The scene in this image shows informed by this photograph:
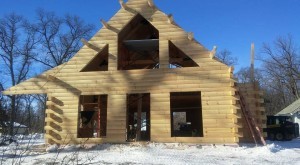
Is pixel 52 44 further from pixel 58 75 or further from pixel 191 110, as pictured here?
pixel 58 75

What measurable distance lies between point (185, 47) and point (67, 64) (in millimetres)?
5878

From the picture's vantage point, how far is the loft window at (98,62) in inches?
627

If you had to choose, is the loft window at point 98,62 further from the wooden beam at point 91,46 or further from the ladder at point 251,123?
the ladder at point 251,123

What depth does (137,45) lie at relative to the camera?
16.8m

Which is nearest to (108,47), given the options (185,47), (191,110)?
(185,47)

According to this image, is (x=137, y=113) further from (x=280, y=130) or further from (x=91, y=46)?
(x=280, y=130)

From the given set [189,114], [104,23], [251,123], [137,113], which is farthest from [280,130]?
[104,23]

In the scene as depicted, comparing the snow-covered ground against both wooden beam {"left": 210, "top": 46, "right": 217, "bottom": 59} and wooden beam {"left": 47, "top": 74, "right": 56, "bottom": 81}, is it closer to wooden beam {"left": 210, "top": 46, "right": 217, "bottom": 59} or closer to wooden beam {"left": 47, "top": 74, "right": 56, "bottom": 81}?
wooden beam {"left": 47, "top": 74, "right": 56, "bottom": 81}

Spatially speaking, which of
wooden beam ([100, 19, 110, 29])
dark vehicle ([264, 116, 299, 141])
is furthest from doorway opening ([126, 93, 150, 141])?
dark vehicle ([264, 116, 299, 141])

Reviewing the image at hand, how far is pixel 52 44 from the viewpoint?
38.1 metres

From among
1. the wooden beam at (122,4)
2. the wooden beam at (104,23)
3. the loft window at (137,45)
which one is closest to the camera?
the wooden beam at (104,23)

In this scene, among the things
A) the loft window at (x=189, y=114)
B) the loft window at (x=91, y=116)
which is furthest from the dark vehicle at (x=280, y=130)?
the loft window at (x=91, y=116)

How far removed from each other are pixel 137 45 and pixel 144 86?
294 centimetres

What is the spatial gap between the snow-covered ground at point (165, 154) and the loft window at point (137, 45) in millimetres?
5211
